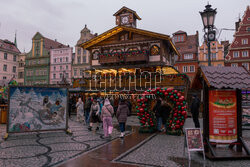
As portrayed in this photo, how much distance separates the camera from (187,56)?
1810 inches

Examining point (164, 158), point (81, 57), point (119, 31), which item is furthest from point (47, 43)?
point (164, 158)

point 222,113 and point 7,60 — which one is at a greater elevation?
Result: point 7,60

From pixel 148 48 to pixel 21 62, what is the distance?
156ft

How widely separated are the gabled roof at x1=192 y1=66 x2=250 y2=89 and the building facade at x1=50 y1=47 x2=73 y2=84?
45604 millimetres

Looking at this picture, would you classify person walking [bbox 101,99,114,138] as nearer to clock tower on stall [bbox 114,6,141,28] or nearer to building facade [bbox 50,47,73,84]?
clock tower on stall [bbox 114,6,141,28]

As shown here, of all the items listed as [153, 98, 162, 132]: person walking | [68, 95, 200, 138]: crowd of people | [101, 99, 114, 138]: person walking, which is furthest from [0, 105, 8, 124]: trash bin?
[153, 98, 162, 132]: person walking

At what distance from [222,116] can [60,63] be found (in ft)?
160

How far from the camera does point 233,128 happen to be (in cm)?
669

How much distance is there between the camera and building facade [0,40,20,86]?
53344mm

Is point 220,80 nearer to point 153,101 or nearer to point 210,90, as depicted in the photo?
point 210,90

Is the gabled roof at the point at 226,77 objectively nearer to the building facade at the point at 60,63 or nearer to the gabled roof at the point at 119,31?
the gabled roof at the point at 119,31

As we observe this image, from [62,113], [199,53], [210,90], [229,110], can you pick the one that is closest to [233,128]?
[229,110]

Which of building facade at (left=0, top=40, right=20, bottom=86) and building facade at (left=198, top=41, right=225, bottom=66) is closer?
building facade at (left=198, top=41, right=225, bottom=66)

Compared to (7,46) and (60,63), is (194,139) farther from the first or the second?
(7,46)
